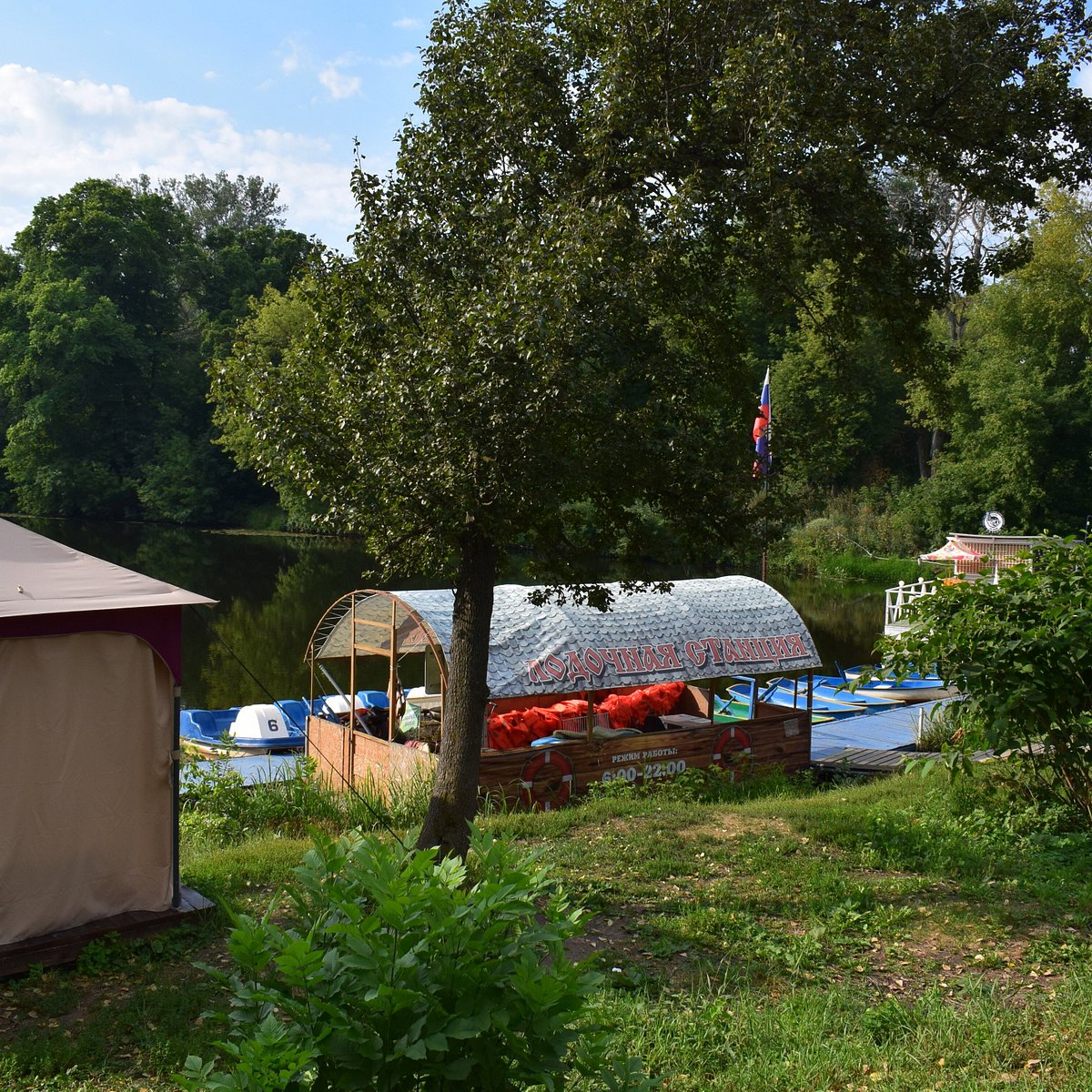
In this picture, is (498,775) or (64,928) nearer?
(64,928)

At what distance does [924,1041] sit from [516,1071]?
2821 millimetres

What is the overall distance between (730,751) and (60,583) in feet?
34.0

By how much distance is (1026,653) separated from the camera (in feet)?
25.3

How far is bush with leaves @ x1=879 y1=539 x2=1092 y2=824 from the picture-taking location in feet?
24.9

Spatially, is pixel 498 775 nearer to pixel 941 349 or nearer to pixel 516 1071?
pixel 941 349

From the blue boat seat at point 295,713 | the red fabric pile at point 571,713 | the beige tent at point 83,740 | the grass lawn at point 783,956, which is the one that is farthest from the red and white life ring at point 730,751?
the beige tent at point 83,740

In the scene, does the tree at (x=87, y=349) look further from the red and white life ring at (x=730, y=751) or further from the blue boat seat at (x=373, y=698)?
the red and white life ring at (x=730, y=751)

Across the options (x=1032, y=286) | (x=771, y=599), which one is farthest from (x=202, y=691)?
(x=1032, y=286)

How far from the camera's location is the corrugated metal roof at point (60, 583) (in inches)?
260

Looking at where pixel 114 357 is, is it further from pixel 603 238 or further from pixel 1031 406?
pixel 603 238

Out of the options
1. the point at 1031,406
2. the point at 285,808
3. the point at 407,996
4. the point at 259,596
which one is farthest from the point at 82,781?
the point at 1031,406

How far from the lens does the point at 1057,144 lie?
8.89 metres

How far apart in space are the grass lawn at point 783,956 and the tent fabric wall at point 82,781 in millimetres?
443

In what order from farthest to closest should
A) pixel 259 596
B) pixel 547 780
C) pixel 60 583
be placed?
pixel 259 596, pixel 547 780, pixel 60 583
